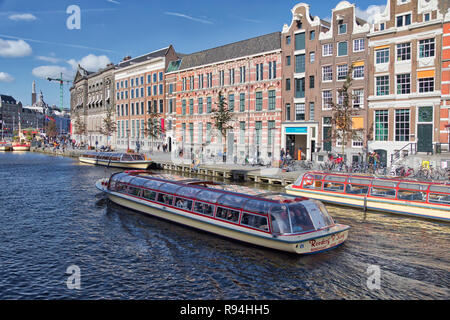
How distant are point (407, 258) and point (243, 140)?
38.1m

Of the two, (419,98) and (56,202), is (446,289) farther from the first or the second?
(419,98)

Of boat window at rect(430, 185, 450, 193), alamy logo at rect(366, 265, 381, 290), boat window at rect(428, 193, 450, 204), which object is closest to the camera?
alamy logo at rect(366, 265, 381, 290)

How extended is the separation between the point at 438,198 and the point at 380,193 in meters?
3.35

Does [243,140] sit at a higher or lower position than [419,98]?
lower

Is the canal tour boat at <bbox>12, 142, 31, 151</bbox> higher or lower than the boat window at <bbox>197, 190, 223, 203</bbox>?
higher

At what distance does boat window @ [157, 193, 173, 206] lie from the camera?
71.2ft

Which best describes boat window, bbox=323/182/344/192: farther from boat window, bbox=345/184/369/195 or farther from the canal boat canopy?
the canal boat canopy

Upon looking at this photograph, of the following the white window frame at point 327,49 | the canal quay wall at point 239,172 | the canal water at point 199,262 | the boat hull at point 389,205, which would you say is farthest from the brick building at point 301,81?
the canal water at point 199,262

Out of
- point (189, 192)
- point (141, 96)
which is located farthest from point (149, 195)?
point (141, 96)

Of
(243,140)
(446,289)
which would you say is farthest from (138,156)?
(446,289)

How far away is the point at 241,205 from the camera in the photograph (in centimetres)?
1781

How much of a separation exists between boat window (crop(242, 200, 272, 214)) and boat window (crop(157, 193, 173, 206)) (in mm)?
5664

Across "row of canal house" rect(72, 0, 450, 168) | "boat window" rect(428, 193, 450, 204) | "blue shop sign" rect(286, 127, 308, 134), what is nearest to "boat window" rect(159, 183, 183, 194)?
"boat window" rect(428, 193, 450, 204)

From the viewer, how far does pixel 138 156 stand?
5084 centimetres
